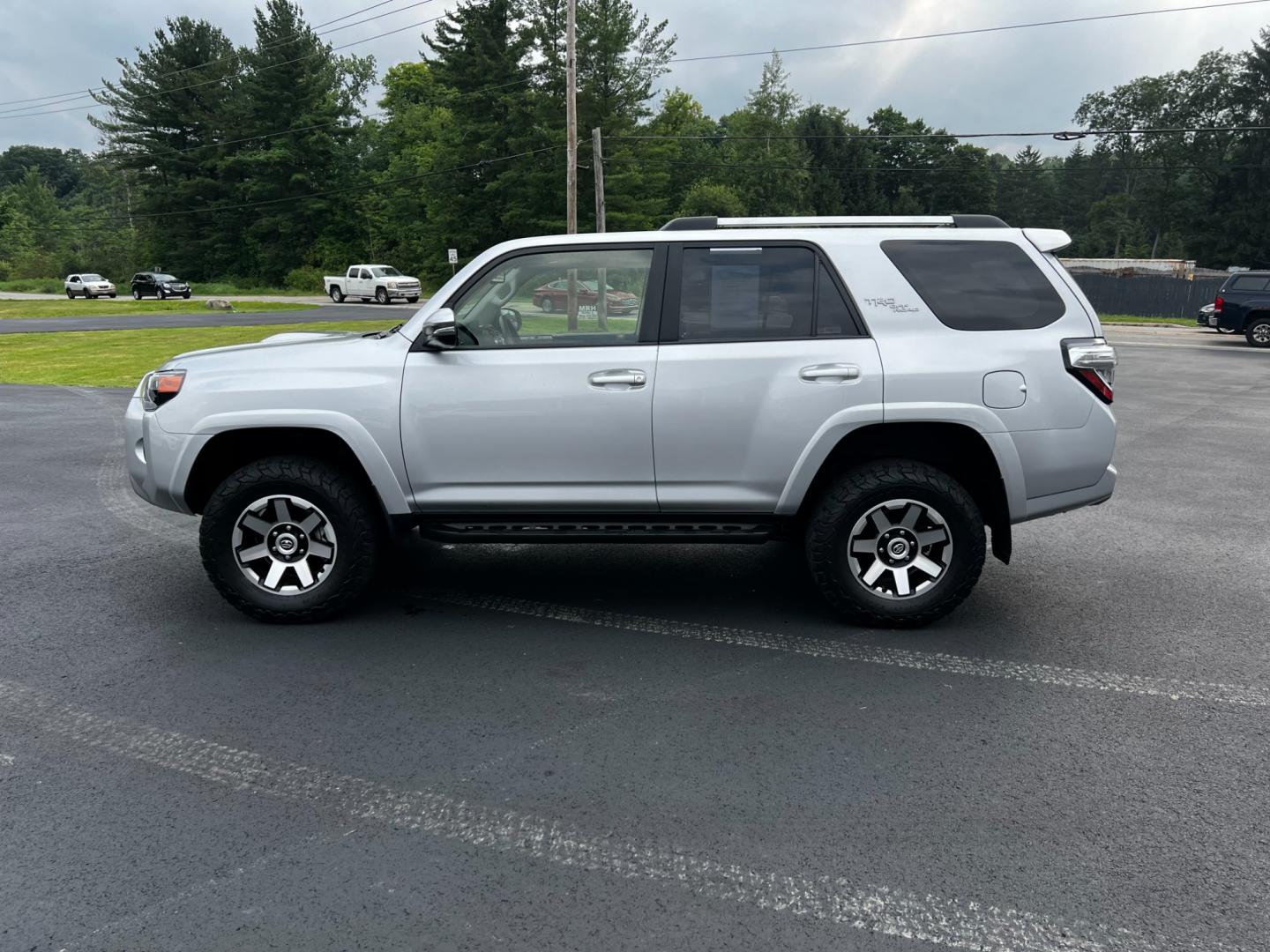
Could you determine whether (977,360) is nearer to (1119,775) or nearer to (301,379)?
(1119,775)

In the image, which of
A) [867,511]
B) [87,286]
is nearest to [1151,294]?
[867,511]

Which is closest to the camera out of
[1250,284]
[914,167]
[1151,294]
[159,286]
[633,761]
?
[633,761]

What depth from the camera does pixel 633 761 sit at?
3564mm

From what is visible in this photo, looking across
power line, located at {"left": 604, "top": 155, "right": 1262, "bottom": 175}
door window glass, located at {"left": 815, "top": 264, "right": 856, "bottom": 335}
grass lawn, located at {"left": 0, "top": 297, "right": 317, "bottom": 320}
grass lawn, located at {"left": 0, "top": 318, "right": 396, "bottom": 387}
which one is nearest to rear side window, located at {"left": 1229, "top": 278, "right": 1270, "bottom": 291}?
grass lawn, located at {"left": 0, "top": 318, "right": 396, "bottom": 387}

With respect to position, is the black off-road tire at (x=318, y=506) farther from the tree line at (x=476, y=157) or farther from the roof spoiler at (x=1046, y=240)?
the tree line at (x=476, y=157)

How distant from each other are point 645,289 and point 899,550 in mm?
1820

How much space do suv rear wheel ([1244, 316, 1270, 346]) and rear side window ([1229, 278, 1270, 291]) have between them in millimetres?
962

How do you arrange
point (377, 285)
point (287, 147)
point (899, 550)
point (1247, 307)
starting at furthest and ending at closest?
point (287, 147)
point (377, 285)
point (1247, 307)
point (899, 550)

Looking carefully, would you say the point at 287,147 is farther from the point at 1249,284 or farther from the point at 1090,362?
the point at 1090,362

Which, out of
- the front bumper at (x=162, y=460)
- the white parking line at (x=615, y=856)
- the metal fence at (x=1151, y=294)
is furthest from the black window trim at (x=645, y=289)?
the metal fence at (x=1151, y=294)

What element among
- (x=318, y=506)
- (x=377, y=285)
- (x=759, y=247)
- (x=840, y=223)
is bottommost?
(x=318, y=506)

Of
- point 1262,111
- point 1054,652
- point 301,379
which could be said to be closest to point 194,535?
point 301,379

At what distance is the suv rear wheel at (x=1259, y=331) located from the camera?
1010 inches

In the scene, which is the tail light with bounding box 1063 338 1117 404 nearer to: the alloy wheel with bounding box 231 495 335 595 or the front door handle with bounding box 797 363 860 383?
the front door handle with bounding box 797 363 860 383
